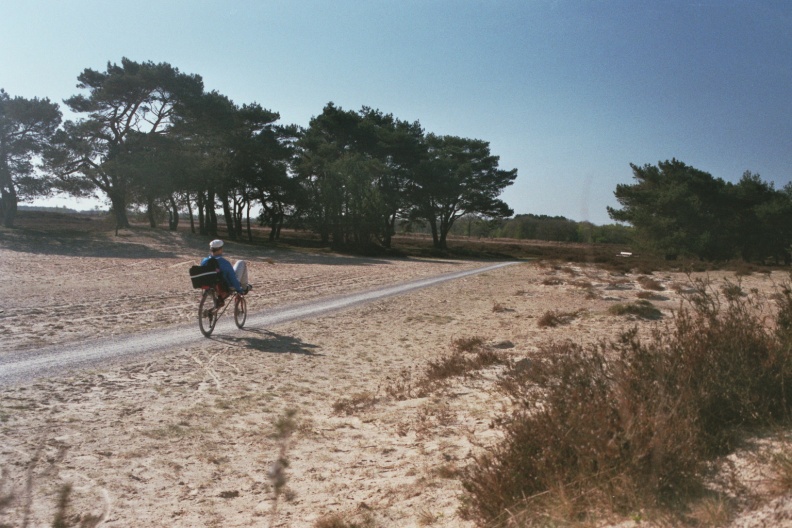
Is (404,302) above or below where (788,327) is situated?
below

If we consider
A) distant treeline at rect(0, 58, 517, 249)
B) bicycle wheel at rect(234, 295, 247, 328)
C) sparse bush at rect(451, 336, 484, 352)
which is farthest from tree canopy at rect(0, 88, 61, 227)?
sparse bush at rect(451, 336, 484, 352)

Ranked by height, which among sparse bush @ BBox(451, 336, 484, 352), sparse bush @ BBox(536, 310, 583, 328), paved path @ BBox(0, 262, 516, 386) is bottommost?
paved path @ BBox(0, 262, 516, 386)

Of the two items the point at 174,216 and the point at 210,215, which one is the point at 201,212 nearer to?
the point at 210,215

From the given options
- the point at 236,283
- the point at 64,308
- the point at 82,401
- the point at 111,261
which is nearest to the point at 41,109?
the point at 111,261

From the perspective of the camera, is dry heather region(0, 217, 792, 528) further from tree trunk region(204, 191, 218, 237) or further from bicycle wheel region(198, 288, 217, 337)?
tree trunk region(204, 191, 218, 237)

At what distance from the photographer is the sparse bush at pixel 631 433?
3219 millimetres

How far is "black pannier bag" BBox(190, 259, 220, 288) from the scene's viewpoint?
10562 millimetres

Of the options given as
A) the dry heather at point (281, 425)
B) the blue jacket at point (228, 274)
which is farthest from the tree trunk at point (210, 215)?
the blue jacket at point (228, 274)

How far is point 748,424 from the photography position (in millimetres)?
4102

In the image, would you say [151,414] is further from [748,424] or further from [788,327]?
[788,327]

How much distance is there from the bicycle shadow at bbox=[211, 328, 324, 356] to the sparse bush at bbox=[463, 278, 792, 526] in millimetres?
6457

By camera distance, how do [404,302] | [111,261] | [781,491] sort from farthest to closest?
[111,261] < [404,302] < [781,491]

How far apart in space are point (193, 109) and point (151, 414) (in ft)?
125

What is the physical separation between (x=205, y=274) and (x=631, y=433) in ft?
29.1
